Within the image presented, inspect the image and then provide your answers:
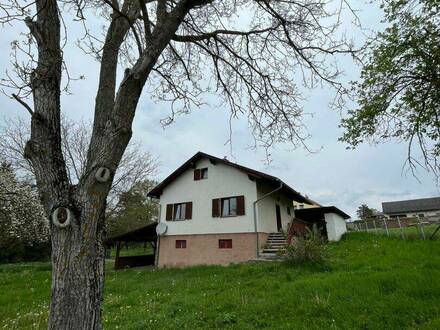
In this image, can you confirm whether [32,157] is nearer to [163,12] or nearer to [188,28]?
[163,12]

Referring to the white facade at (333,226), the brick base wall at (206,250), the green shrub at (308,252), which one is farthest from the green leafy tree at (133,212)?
the green shrub at (308,252)

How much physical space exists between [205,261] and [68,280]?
1530 cm

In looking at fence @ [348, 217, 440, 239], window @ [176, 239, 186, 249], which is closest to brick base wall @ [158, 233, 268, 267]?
window @ [176, 239, 186, 249]

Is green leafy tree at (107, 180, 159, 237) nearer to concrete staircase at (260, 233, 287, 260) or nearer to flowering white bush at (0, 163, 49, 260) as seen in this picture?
flowering white bush at (0, 163, 49, 260)

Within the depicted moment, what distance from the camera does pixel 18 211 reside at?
22031 millimetres

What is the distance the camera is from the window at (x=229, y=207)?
16.6 m

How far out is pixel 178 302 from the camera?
7.39 m

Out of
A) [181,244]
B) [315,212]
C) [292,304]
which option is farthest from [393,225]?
[292,304]

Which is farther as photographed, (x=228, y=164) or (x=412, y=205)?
(x=412, y=205)

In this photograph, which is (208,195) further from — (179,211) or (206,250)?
(206,250)

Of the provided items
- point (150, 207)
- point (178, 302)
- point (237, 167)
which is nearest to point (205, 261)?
point (237, 167)

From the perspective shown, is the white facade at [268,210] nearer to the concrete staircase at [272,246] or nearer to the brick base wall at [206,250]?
the concrete staircase at [272,246]

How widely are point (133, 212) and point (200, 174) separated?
17.9 m

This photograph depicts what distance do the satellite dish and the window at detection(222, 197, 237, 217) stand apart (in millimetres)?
4527
